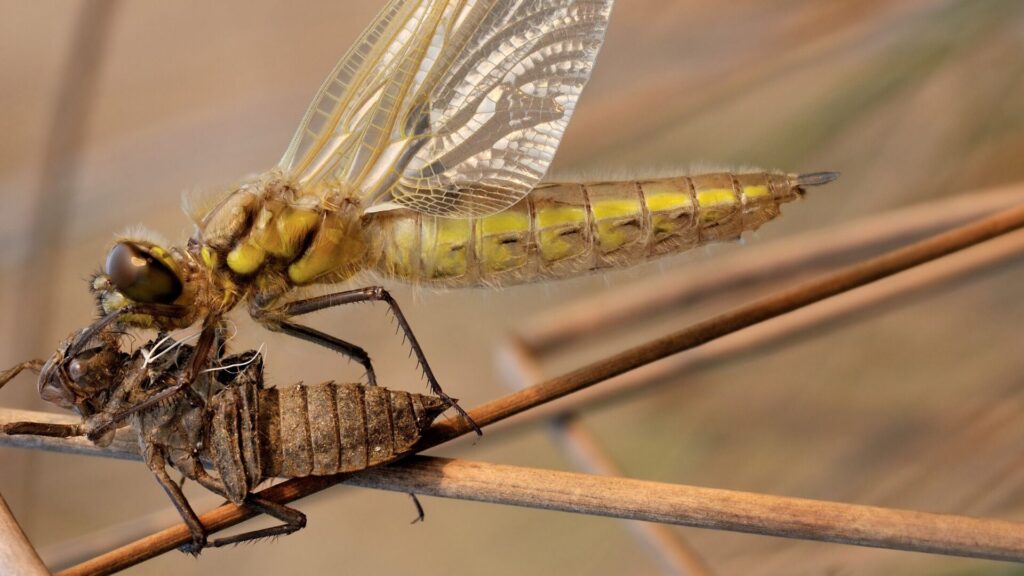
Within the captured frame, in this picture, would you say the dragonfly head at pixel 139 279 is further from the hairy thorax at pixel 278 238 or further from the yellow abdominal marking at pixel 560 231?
the yellow abdominal marking at pixel 560 231

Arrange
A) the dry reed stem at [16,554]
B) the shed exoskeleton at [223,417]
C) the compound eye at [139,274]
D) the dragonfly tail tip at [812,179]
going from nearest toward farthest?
the dry reed stem at [16,554] < the shed exoskeleton at [223,417] < the compound eye at [139,274] < the dragonfly tail tip at [812,179]

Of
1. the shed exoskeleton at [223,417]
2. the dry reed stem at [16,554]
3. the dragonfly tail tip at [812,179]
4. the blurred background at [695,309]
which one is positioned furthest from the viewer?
the blurred background at [695,309]

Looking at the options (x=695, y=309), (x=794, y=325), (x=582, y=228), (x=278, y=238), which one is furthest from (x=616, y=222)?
(x=695, y=309)

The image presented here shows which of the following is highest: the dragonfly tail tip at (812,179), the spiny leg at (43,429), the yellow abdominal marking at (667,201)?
the dragonfly tail tip at (812,179)

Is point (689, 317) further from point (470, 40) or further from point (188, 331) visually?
point (188, 331)

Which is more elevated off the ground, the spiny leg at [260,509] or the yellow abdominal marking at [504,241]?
the yellow abdominal marking at [504,241]

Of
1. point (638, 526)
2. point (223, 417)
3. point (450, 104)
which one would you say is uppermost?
point (450, 104)

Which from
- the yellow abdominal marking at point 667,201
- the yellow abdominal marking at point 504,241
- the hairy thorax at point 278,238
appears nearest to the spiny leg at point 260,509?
the hairy thorax at point 278,238

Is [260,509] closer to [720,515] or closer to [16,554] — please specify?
[16,554]

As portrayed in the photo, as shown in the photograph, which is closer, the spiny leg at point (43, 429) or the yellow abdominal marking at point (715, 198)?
the spiny leg at point (43, 429)
